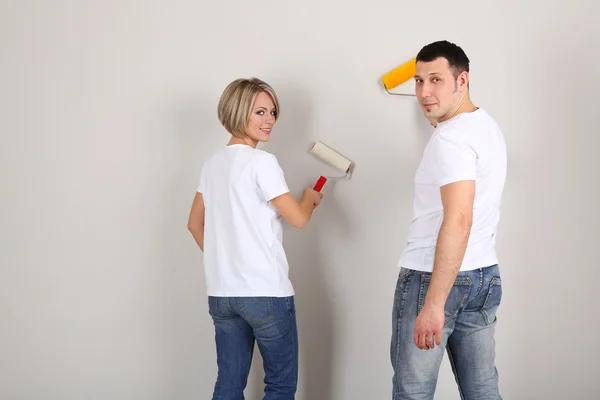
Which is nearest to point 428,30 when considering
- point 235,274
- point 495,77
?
point 495,77

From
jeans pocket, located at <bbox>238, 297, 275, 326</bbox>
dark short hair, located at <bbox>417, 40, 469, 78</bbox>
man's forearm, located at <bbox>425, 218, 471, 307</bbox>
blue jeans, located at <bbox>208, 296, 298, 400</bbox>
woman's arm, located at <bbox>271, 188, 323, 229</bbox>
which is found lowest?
blue jeans, located at <bbox>208, 296, 298, 400</bbox>

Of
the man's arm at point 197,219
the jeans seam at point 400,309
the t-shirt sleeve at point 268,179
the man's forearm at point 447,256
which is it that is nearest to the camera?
the man's forearm at point 447,256

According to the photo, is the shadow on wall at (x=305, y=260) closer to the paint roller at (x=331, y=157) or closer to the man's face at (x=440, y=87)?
the paint roller at (x=331, y=157)

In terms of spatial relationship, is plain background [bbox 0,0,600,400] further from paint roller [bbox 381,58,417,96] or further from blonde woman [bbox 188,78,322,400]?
blonde woman [bbox 188,78,322,400]

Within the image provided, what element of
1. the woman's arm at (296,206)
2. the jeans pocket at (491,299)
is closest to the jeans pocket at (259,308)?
the woman's arm at (296,206)

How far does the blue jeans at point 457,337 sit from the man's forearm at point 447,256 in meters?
0.06

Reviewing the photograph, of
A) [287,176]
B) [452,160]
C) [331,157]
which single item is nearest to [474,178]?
[452,160]

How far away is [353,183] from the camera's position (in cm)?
200

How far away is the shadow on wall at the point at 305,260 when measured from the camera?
2037 mm

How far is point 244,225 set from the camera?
171 cm

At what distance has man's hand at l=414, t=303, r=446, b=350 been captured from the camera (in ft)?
4.37

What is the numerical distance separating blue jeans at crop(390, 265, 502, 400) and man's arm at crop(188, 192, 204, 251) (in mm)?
716

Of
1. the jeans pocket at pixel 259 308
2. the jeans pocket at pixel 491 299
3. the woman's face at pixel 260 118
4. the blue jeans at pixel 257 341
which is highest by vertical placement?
the woman's face at pixel 260 118

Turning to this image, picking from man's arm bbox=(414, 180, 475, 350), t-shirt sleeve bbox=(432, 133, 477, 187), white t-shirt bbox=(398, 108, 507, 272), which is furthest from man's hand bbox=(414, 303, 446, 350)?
t-shirt sleeve bbox=(432, 133, 477, 187)
